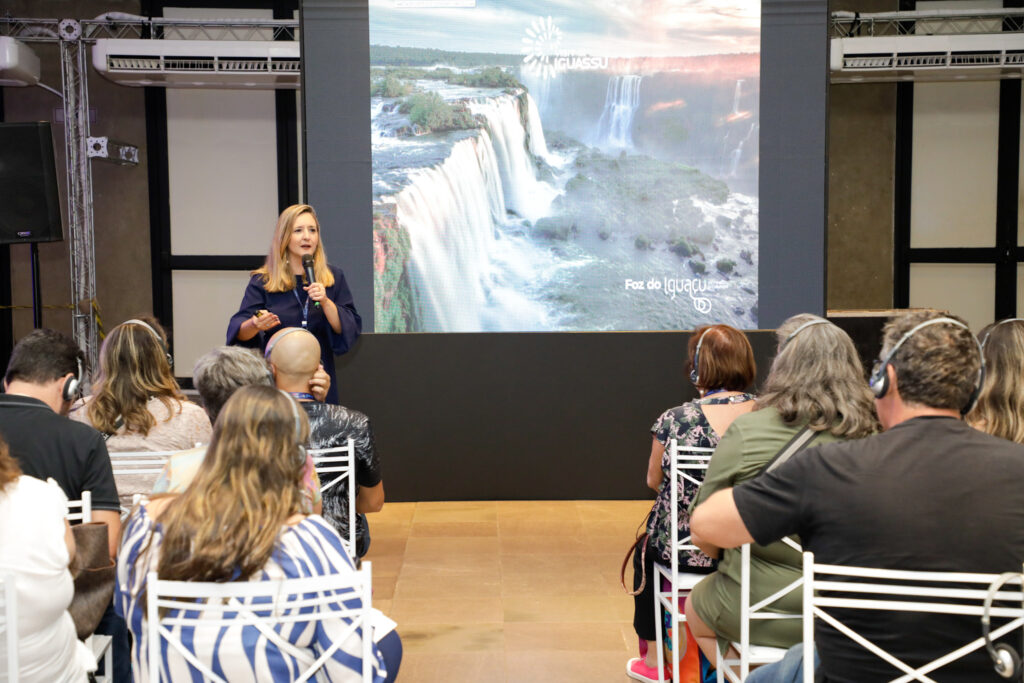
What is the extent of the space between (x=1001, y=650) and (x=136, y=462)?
6.64 feet

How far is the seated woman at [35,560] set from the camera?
1624 mm

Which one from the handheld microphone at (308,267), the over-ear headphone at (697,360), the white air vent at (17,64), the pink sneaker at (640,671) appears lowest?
the pink sneaker at (640,671)

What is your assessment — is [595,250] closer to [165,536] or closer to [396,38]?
[396,38]

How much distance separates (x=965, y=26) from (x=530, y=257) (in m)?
5.60

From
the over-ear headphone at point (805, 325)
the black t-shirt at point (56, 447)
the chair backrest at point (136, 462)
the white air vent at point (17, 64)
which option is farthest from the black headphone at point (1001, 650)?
the white air vent at point (17, 64)

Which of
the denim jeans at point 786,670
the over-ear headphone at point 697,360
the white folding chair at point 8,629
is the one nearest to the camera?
the white folding chair at point 8,629

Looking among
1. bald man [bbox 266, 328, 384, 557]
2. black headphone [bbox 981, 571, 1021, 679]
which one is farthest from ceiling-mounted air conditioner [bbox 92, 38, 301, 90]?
black headphone [bbox 981, 571, 1021, 679]

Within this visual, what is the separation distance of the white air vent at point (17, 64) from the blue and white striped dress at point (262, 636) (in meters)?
6.72

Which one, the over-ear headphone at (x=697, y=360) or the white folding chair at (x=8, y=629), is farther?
the over-ear headphone at (x=697, y=360)

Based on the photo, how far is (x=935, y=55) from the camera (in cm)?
714

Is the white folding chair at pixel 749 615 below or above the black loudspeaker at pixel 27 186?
below

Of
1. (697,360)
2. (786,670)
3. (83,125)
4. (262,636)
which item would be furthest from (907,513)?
(83,125)

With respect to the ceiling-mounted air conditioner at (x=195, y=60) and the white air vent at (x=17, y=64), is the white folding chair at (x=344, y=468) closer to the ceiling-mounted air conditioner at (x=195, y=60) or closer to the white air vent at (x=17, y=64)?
the ceiling-mounted air conditioner at (x=195, y=60)

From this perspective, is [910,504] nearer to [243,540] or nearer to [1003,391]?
[243,540]
